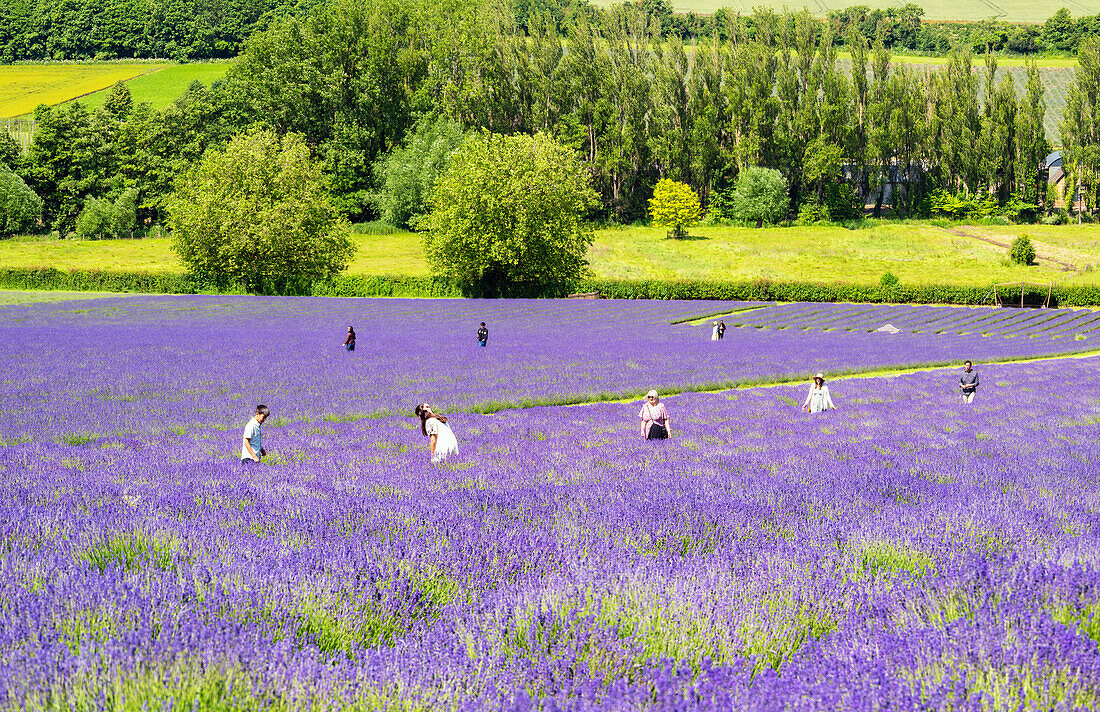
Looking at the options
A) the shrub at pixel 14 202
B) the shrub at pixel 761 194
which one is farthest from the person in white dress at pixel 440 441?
the shrub at pixel 14 202

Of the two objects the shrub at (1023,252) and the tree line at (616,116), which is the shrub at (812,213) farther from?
the shrub at (1023,252)

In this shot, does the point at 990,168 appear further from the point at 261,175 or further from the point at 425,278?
the point at 261,175

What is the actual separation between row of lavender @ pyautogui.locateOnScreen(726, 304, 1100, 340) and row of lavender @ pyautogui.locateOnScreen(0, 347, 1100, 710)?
142ft

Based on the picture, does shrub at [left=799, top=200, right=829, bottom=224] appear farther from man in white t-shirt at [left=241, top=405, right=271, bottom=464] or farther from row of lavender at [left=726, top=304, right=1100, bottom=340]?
man in white t-shirt at [left=241, top=405, right=271, bottom=464]

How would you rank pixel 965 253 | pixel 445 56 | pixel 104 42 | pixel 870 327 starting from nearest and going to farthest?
pixel 870 327 < pixel 965 253 < pixel 445 56 < pixel 104 42

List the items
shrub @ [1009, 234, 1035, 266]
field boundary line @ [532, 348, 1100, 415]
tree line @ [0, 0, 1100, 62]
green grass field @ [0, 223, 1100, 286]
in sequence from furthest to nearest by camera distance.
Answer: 1. tree line @ [0, 0, 1100, 62]
2. shrub @ [1009, 234, 1035, 266]
3. green grass field @ [0, 223, 1100, 286]
4. field boundary line @ [532, 348, 1100, 415]

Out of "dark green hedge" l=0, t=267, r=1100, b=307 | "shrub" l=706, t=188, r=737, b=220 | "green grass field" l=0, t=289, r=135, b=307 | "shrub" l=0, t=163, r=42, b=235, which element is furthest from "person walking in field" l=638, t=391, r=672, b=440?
"shrub" l=0, t=163, r=42, b=235

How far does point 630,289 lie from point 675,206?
28300mm

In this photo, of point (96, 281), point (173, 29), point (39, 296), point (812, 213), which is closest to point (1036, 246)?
point (812, 213)

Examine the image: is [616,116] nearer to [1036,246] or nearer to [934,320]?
[1036,246]

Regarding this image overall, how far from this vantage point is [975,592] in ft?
16.2

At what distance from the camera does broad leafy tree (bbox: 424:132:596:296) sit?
66250mm

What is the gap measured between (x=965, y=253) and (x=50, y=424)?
3383 inches

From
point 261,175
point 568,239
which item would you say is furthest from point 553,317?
point 261,175
